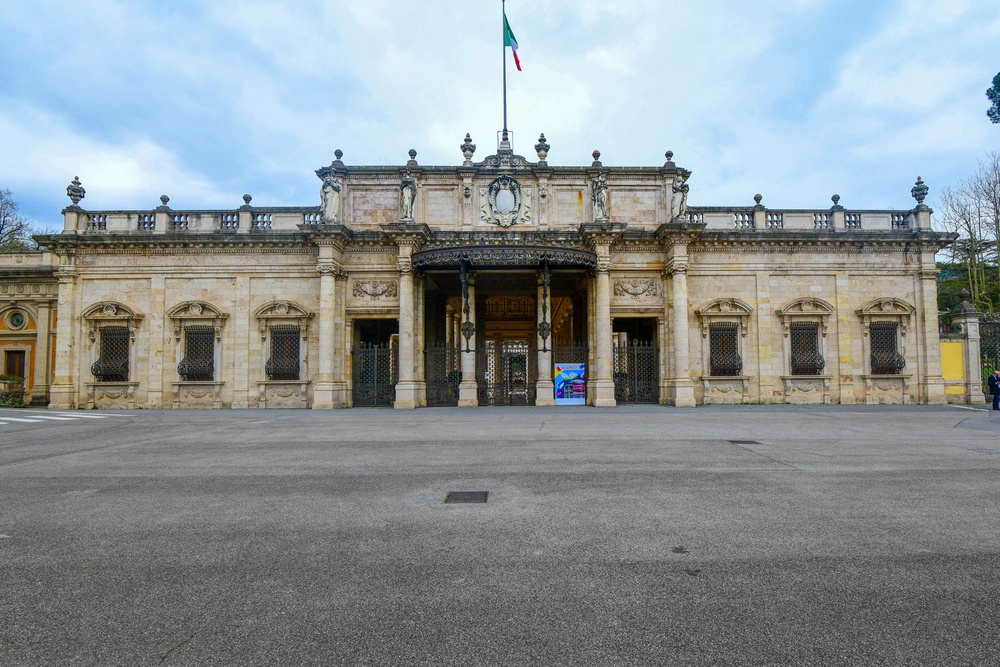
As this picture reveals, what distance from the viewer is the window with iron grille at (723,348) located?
2220cm

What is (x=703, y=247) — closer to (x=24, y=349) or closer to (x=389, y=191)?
(x=389, y=191)

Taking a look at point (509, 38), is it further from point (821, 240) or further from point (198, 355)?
point (198, 355)

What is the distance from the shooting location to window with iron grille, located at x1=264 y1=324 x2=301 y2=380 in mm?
22016

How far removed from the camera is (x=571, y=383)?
21469mm

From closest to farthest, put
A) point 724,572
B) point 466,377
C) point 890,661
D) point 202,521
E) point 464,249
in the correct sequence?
point 890,661 < point 724,572 < point 202,521 < point 464,249 < point 466,377

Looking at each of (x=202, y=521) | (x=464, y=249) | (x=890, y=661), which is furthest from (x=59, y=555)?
(x=464, y=249)

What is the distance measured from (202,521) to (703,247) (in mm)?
21280

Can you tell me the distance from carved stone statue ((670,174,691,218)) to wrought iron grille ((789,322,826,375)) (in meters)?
6.58

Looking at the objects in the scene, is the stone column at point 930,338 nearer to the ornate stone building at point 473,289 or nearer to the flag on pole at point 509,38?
the ornate stone building at point 473,289

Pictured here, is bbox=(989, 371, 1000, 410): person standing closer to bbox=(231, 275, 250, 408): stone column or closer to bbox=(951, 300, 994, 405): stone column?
bbox=(951, 300, 994, 405): stone column

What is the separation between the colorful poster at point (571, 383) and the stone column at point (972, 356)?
15.6 metres

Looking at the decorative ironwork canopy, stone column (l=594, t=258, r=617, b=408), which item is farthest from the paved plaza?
stone column (l=594, t=258, r=617, b=408)

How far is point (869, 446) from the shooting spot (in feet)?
30.3

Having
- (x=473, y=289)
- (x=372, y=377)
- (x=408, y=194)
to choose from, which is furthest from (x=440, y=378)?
(x=408, y=194)
